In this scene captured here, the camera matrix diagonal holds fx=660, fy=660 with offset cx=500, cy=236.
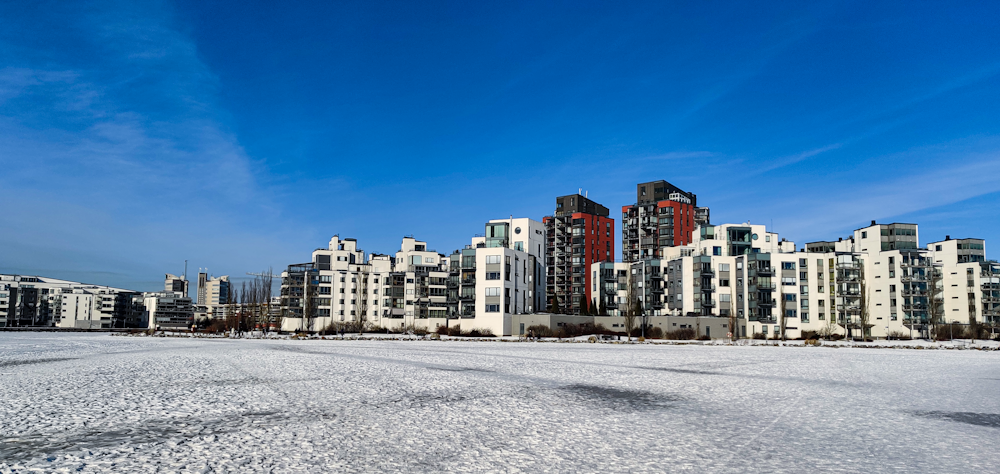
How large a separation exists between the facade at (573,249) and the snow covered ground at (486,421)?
139m

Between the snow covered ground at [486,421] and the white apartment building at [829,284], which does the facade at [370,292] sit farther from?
the snow covered ground at [486,421]

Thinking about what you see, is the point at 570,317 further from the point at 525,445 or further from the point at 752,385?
the point at 525,445

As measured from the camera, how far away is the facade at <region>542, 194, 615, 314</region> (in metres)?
168

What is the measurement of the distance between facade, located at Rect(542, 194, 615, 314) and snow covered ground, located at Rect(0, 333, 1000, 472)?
13891 cm

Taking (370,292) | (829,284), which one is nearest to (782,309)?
(829,284)

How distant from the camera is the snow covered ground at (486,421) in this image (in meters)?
11.9

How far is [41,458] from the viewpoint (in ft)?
38.1

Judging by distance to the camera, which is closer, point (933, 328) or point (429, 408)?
point (429, 408)

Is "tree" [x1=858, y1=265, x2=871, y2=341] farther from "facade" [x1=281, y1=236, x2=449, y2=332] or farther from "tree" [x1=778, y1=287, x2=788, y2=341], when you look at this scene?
"facade" [x1=281, y1=236, x2=449, y2=332]

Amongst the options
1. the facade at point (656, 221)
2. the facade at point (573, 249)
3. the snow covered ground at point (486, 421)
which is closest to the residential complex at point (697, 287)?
the facade at point (573, 249)

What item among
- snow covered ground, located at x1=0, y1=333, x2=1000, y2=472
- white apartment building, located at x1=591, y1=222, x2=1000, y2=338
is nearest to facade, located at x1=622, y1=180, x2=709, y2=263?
white apartment building, located at x1=591, y1=222, x2=1000, y2=338

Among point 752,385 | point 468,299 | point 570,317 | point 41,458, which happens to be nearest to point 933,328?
point 570,317

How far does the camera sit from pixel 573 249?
171m

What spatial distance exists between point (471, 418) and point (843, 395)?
13572 millimetres
